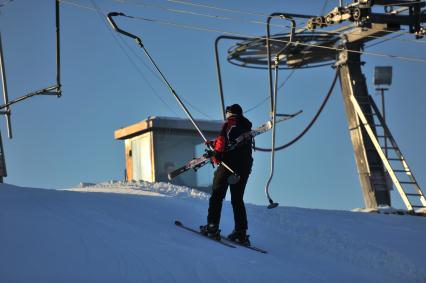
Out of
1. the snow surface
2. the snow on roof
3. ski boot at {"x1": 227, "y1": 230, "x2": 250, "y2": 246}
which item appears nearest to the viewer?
the snow surface

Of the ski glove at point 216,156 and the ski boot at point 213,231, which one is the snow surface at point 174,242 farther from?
the ski glove at point 216,156

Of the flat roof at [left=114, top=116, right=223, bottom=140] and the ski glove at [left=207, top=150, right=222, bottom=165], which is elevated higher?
the ski glove at [left=207, top=150, right=222, bottom=165]

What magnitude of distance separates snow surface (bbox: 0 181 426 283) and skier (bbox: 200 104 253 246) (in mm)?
435

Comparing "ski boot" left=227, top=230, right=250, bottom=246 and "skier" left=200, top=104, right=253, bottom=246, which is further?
"ski boot" left=227, top=230, right=250, bottom=246

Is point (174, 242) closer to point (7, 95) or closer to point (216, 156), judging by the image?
point (216, 156)

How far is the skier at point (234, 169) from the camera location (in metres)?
14.7

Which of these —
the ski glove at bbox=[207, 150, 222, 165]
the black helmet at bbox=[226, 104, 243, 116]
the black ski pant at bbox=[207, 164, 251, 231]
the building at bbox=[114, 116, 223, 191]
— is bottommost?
the building at bbox=[114, 116, 223, 191]

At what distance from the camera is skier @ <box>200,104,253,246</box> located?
1474 centimetres

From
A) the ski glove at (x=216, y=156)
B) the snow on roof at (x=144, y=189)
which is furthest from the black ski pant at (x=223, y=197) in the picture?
the snow on roof at (x=144, y=189)

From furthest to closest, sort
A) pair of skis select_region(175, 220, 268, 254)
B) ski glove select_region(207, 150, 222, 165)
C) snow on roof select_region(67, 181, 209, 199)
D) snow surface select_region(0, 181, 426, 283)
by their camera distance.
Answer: snow on roof select_region(67, 181, 209, 199) → ski glove select_region(207, 150, 222, 165) → pair of skis select_region(175, 220, 268, 254) → snow surface select_region(0, 181, 426, 283)

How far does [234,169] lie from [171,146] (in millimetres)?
14540

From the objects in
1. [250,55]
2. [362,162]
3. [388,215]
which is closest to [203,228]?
[388,215]

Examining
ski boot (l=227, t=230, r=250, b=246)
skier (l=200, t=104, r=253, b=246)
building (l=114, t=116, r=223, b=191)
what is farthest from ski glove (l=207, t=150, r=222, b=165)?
building (l=114, t=116, r=223, b=191)

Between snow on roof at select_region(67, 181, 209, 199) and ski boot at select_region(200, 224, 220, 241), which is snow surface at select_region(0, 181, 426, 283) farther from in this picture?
ski boot at select_region(200, 224, 220, 241)
